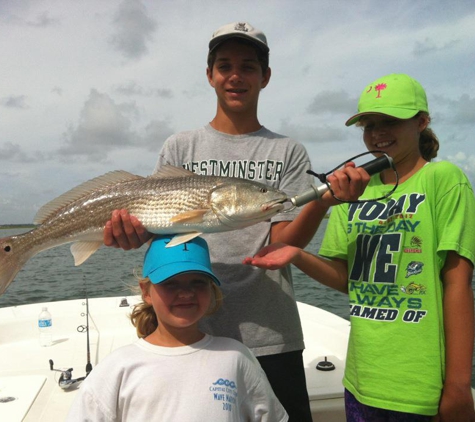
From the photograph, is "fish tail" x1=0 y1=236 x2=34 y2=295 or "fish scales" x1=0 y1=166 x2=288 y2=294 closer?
"fish scales" x1=0 y1=166 x2=288 y2=294

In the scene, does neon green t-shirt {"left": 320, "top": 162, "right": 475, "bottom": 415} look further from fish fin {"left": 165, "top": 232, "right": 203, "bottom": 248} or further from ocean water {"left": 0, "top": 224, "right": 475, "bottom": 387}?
ocean water {"left": 0, "top": 224, "right": 475, "bottom": 387}

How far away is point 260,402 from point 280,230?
1009 millimetres

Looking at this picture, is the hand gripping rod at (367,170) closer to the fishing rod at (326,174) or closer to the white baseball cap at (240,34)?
the fishing rod at (326,174)

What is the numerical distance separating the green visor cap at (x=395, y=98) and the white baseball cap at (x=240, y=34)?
2.44 ft

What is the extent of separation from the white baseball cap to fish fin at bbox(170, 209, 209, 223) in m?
1.13

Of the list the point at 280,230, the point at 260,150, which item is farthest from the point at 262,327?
the point at 260,150

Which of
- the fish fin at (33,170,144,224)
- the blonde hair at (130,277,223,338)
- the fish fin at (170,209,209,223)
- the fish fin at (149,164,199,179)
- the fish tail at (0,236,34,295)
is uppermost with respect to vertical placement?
the fish fin at (149,164,199,179)

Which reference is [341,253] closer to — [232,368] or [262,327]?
[262,327]

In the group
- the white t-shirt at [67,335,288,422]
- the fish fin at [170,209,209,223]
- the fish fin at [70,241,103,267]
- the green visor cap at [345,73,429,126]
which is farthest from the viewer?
the fish fin at [70,241,103,267]

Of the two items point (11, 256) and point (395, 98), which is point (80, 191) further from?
point (395, 98)

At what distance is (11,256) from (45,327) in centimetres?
379

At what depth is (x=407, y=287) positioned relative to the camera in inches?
100

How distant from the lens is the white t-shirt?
235 centimetres

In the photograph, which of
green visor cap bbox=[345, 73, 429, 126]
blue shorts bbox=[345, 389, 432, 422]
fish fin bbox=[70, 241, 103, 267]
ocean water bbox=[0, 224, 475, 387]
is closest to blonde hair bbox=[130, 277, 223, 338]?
fish fin bbox=[70, 241, 103, 267]
